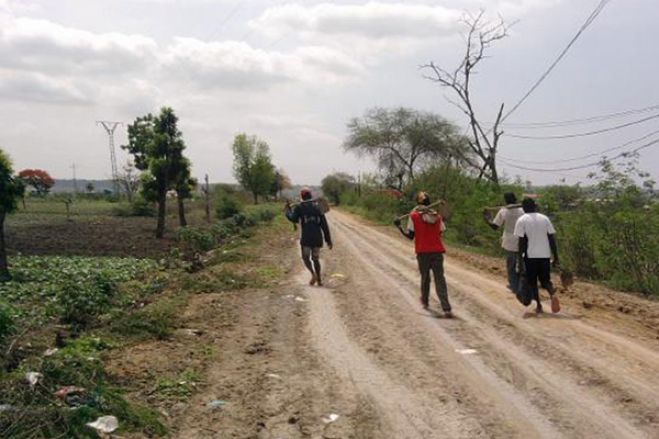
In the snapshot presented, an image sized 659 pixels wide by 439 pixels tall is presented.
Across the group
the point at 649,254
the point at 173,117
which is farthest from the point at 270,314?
the point at 173,117

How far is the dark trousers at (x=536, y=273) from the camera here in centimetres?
1039

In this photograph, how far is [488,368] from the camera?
7422mm

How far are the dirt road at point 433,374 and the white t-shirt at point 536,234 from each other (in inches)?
37.5

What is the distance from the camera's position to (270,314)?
10.8 metres

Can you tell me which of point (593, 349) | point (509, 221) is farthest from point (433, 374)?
point (509, 221)

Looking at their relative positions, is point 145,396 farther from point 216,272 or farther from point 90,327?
point 216,272

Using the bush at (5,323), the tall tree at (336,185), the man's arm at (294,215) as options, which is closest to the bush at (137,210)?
the tall tree at (336,185)

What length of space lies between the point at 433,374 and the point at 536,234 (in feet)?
12.9

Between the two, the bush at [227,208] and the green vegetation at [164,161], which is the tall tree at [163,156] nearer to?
the green vegetation at [164,161]

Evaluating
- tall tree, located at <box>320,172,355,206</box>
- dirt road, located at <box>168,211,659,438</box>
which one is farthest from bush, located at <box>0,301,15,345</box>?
tall tree, located at <box>320,172,355,206</box>

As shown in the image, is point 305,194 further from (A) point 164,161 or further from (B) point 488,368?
(A) point 164,161

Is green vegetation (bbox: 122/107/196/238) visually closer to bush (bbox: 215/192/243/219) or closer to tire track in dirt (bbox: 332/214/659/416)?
bush (bbox: 215/192/243/219)

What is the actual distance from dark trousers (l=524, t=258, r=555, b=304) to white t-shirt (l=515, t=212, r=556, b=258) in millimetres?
91

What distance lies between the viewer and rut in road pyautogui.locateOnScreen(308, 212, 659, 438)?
19.0 ft
